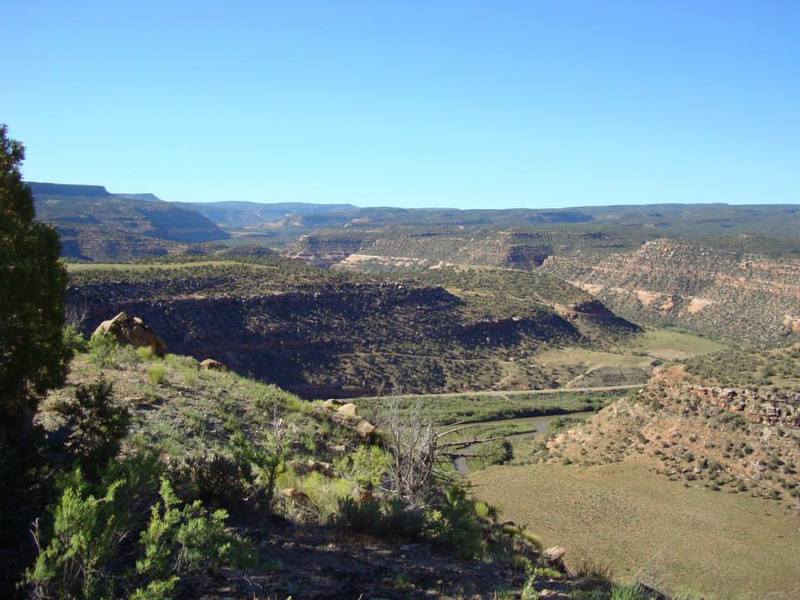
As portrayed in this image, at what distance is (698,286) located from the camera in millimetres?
103375

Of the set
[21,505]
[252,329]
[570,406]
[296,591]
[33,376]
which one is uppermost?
[33,376]

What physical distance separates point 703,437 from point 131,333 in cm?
2658

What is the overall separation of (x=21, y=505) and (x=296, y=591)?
3.32 metres

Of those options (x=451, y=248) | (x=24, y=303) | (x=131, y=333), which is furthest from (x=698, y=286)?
(x=24, y=303)

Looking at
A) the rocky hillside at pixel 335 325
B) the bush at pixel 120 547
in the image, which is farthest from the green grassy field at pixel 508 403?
the bush at pixel 120 547

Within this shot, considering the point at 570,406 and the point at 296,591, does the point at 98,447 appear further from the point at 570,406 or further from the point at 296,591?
the point at 570,406

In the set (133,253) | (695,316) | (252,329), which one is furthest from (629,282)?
(133,253)

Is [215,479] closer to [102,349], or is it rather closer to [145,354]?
[102,349]

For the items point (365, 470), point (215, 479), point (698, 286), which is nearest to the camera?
point (215, 479)

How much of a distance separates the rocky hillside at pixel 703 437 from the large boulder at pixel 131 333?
23.2 meters

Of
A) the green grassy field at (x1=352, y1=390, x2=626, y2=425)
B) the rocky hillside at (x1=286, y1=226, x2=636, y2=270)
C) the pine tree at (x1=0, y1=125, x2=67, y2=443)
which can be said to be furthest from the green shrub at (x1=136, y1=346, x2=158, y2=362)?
the rocky hillside at (x1=286, y1=226, x2=636, y2=270)

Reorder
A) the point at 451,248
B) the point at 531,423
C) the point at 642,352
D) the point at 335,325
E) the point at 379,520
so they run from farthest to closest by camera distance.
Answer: the point at 451,248, the point at 642,352, the point at 335,325, the point at 531,423, the point at 379,520

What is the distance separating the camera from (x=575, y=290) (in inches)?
3548

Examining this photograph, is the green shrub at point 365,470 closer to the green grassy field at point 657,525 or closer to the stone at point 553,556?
the stone at point 553,556
